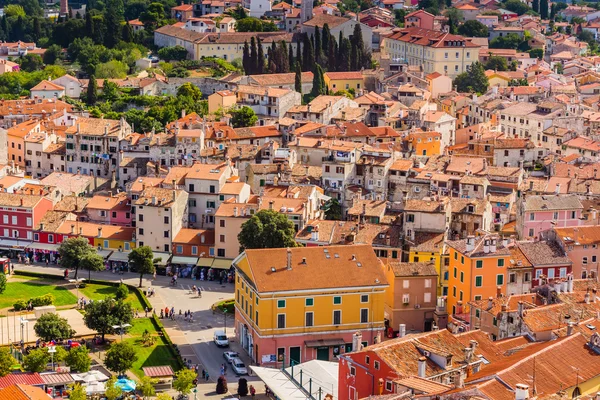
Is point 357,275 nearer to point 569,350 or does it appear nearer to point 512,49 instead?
point 569,350

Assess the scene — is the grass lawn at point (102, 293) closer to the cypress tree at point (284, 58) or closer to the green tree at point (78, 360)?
the green tree at point (78, 360)

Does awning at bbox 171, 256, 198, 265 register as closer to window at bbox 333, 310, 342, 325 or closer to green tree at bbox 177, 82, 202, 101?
window at bbox 333, 310, 342, 325

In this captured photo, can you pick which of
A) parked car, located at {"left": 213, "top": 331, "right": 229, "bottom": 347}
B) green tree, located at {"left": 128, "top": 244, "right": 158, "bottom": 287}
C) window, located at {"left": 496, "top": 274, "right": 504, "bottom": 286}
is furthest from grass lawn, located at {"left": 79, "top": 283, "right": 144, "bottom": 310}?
window, located at {"left": 496, "top": 274, "right": 504, "bottom": 286}

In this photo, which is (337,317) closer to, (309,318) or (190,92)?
(309,318)

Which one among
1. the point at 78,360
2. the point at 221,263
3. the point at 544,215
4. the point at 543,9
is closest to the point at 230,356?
the point at 78,360

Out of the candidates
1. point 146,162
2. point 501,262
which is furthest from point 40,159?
point 501,262
